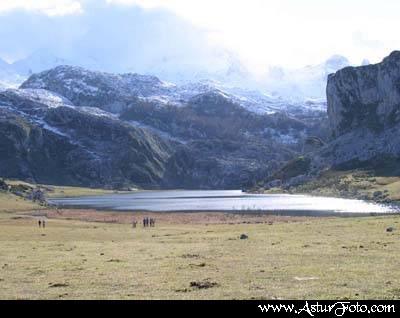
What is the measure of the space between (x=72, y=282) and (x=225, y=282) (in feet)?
30.4

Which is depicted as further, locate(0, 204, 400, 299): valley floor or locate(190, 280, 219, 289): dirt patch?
locate(190, 280, 219, 289): dirt patch

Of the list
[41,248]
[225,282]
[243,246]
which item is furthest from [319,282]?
[41,248]

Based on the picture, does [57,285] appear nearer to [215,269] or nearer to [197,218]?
[215,269]

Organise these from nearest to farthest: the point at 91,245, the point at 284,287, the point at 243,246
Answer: the point at 284,287 → the point at 243,246 → the point at 91,245

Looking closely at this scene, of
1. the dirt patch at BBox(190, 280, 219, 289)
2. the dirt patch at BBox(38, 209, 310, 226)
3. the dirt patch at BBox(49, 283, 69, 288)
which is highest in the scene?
the dirt patch at BBox(190, 280, 219, 289)

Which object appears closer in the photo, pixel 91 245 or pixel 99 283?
pixel 99 283

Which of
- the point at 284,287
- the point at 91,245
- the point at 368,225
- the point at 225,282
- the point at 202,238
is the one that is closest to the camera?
the point at 284,287

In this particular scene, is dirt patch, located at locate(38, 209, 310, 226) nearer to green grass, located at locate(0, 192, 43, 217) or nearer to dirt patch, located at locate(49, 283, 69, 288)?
green grass, located at locate(0, 192, 43, 217)

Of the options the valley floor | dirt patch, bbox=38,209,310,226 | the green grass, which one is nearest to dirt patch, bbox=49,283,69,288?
the valley floor

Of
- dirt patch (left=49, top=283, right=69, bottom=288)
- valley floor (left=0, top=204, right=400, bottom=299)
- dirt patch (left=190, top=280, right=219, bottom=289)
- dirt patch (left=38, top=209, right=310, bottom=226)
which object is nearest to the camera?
valley floor (left=0, top=204, right=400, bottom=299)

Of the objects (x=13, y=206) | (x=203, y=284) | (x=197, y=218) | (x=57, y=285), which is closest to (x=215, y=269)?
(x=203, y=284)

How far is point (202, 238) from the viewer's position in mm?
73438

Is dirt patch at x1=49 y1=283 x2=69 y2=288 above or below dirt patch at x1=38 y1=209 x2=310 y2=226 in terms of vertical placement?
above
